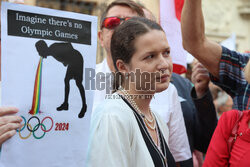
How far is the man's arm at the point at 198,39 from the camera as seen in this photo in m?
1.81

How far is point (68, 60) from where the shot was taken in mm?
1462

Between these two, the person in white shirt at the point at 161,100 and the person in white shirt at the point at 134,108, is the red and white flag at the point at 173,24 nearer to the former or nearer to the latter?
the person in white shirt at the point at 161,100

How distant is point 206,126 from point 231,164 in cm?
71

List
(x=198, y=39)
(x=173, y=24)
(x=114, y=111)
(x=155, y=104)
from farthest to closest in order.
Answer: (x=173, y=24) → (x=155, y=104) → (x=198, y=39) → (x=114, y=111)

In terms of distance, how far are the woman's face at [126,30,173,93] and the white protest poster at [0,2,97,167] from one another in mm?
220

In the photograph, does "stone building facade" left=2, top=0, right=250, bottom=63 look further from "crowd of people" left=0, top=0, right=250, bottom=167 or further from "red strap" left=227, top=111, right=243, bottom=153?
"red strap" left=227, top=111, right=243, bottom=153

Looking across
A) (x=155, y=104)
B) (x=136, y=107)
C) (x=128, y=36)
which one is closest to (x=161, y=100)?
(x=155, y=104)

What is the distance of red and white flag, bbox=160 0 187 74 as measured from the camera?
240cm

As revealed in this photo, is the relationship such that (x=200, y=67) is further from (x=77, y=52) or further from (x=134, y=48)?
(x=77, y=52)

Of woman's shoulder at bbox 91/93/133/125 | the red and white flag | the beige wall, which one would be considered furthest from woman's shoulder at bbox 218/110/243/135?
the beige wall

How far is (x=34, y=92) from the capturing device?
1359 millimetres

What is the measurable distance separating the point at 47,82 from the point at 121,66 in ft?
1.28

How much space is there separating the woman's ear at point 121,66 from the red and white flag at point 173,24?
942mm

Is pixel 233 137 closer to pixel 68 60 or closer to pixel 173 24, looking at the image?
pixel 68 60
